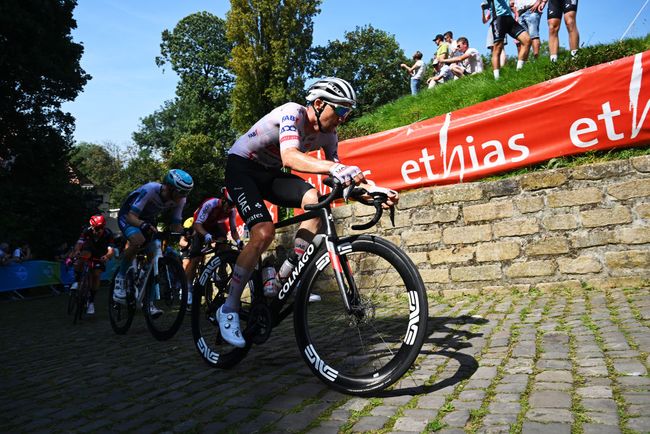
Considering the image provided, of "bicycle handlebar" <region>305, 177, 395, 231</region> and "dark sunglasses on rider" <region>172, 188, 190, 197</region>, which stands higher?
"dark sunglasses on rider" <region>172, 188, 190, 197</region>

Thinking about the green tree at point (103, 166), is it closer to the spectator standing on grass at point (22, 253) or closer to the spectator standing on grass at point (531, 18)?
the spectator standing on grass at point (22, 253)

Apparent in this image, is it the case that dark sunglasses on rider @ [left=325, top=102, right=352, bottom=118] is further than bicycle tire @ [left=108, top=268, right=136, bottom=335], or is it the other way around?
bicycle tire @ [left=108, top=268, right=136, bottom=335]

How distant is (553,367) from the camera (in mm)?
3293

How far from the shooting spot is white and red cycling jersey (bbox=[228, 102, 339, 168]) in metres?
3.53

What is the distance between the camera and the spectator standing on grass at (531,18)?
1086 centimetres

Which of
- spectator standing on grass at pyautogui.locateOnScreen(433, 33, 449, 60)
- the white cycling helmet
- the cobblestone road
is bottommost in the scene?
the cobblestone road

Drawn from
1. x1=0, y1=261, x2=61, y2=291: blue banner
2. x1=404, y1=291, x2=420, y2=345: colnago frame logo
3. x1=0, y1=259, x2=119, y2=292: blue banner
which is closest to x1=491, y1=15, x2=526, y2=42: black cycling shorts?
x1=404, y1=291, x2=420, y2=345: colnago frame logo

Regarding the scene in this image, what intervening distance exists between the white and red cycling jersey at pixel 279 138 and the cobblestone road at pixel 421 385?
1683 mm

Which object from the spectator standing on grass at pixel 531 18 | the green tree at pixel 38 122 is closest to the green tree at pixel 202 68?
the green tree at pixel 38 122

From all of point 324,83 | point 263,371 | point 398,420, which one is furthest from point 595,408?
point 324,83

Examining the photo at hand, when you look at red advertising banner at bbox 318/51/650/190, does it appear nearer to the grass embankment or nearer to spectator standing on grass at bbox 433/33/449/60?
the grass embankment

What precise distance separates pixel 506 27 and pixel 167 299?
858cm

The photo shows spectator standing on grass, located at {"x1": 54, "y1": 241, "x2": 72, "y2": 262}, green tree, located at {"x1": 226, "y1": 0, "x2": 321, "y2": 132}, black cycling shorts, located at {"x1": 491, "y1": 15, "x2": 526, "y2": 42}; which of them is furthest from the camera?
green tree, located at {"x1": 226, "y1": 0, "x2": 321, "y2": 132}

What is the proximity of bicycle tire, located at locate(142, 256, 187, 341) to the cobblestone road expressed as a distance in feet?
0.78
